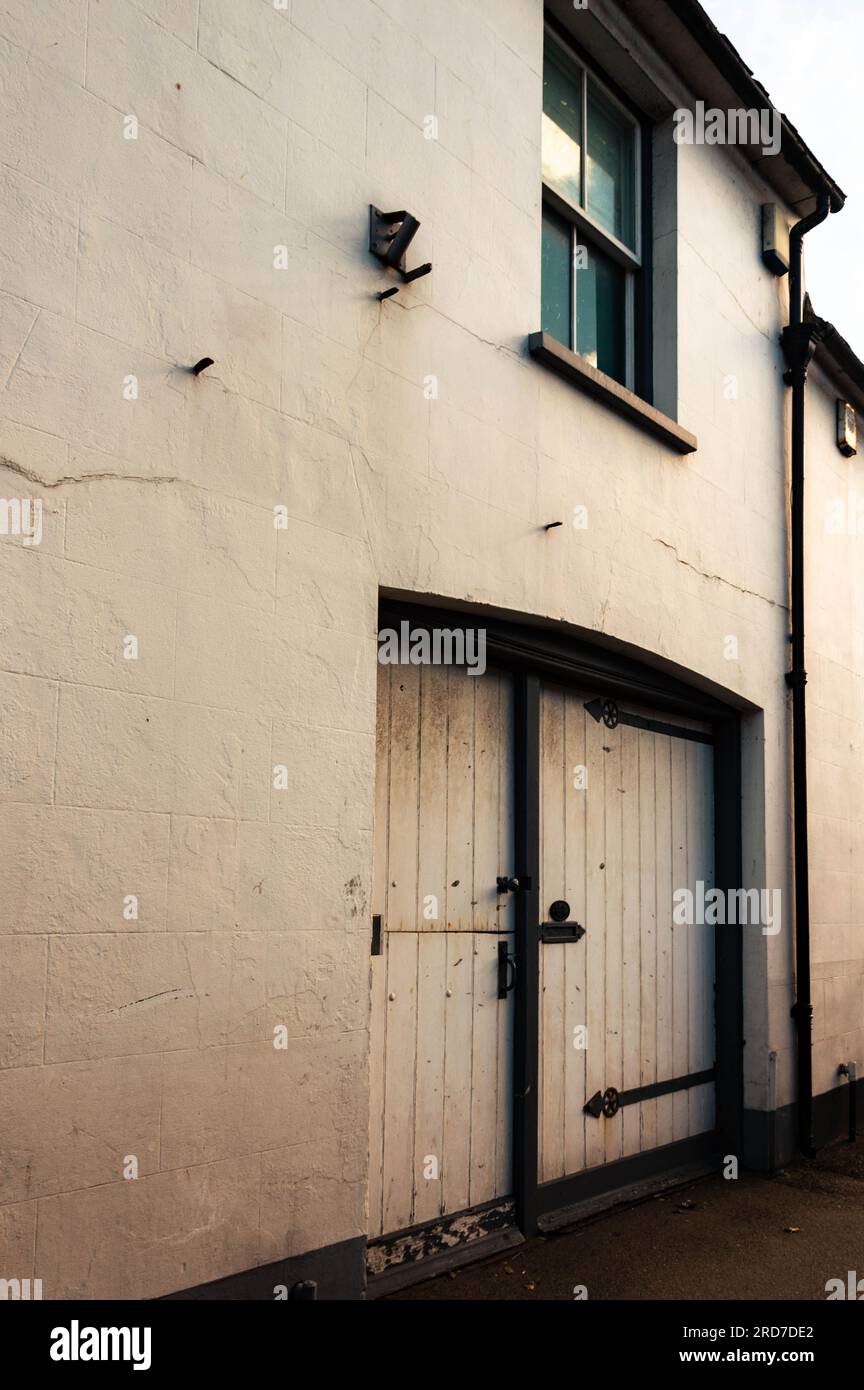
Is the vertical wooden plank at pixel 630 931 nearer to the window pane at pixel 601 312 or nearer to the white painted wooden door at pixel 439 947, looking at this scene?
the white painted wooden door at pixel 439 947

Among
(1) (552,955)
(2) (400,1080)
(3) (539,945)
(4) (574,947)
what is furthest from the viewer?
(4) (574,947)

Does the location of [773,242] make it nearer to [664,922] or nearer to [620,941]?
[664,922]

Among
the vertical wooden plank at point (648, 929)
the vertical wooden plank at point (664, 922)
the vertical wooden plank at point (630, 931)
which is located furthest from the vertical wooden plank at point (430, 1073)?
the vertical wooden plank at point (664, 922)

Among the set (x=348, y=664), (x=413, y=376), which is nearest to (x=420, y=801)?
(x=348, y=664)

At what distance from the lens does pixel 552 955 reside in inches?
214

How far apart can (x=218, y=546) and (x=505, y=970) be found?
2.40m

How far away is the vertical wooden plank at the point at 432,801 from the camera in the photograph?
4.77 metres

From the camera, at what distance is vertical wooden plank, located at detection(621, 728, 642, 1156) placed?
19.4 ft

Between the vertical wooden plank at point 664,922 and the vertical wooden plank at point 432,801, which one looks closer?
the vertical wooden plank at point 432,801

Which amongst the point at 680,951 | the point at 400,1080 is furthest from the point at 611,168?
the point at 400,1080

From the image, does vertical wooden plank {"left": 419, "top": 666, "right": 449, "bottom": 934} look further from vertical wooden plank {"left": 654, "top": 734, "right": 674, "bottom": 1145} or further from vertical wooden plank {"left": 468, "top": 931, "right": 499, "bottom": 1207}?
vertical wooden plank {"left": 654, "top": 734, "right": 674, "bottom": 1145}

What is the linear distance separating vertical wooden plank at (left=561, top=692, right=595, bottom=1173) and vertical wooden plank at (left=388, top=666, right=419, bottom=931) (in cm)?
112

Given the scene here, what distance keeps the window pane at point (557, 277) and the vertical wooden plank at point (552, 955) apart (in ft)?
6.06
